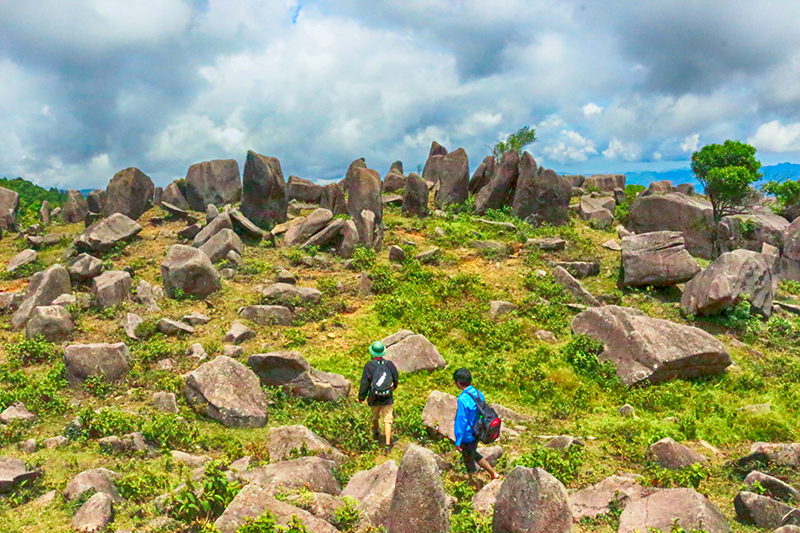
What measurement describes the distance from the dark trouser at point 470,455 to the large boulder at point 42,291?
47.5 feet

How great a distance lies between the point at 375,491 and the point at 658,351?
349 inches

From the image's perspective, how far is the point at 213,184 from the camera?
3241cm

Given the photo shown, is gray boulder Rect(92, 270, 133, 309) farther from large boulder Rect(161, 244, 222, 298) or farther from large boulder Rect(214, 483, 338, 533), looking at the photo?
large boulder Rect(214, 483, 338, 533)

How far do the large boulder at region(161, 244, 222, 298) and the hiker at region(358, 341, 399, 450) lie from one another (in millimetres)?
9986

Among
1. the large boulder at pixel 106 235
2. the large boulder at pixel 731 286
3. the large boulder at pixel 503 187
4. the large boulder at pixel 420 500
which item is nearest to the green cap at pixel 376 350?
the large boulder at pixel 420 500

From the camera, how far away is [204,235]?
24188mm

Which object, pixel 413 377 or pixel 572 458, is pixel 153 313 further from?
pixel 572 458

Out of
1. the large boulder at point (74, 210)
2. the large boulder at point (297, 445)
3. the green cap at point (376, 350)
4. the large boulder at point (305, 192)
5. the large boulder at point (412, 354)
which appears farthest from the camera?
the large boulder at point (305, 192)

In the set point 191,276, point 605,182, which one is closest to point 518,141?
point 605,182

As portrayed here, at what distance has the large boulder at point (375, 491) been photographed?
22.9 ft

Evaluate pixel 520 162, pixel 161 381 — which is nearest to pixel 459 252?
pixel 520 162

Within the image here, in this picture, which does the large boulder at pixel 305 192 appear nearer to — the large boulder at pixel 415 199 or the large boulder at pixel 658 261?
the large boulder at pixel 415 199

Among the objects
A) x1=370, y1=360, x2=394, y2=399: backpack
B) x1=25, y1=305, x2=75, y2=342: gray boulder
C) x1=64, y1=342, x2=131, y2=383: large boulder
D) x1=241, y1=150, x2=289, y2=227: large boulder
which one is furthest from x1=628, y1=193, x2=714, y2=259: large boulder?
x1=25, y1=305, x2=75, y2=342: gray boulder

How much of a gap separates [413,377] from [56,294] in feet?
40.5
